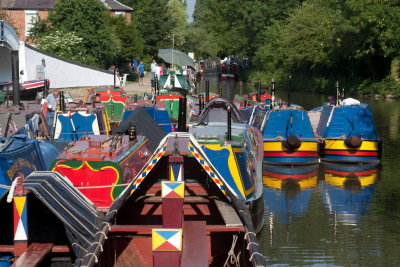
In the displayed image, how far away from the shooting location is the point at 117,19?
57.0 metres

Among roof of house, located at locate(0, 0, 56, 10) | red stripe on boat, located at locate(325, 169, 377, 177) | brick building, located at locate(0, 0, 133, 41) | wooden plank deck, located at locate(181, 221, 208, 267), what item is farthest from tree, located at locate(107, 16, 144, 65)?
wooden plank deck, located at locate(181, 221, 208, 267)

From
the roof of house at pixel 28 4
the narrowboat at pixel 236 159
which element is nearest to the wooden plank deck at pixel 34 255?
the narrowboat at pixel 236 159

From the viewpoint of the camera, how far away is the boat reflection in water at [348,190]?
18.2m

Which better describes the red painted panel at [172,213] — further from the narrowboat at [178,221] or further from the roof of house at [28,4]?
the roof of house at [28,4]

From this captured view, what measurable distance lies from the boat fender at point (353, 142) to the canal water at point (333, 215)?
27.3 inches

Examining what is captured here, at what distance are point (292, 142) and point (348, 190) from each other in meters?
2.39

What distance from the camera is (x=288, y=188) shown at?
20.9m

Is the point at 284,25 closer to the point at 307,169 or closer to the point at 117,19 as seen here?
the point at 117,19

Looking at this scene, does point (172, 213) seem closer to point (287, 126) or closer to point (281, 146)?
point (281, 146)

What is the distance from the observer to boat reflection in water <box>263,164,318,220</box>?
18.5 m

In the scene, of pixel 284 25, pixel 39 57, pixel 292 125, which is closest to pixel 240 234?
pixel 292 125

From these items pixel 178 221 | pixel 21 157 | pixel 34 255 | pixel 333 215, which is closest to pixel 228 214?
pixel 178 221

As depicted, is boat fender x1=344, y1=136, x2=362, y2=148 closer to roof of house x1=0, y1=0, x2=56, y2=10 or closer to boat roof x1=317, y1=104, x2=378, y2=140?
boat roof x1=317, y1=104, x2=378, y2=140

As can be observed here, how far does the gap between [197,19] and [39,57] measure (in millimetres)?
86133
